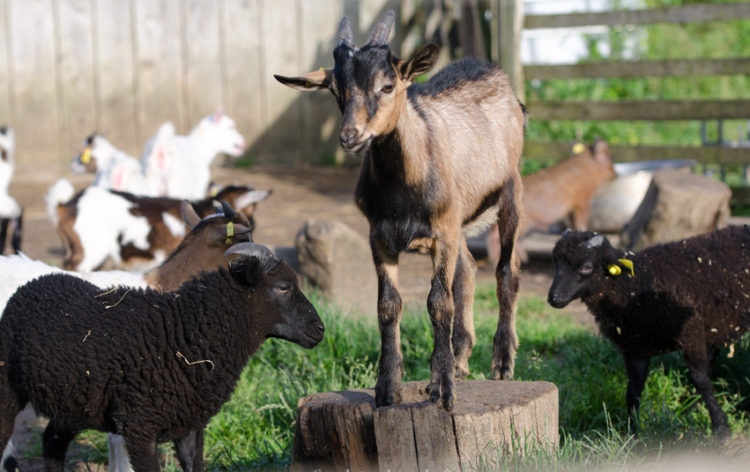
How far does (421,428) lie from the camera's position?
4.11 metres

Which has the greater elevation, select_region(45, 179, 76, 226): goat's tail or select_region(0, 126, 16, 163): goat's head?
select_region(0, 126, 16, 163): goat's head

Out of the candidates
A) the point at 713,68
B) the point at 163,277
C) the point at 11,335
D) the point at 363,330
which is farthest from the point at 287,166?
the point at 11,335

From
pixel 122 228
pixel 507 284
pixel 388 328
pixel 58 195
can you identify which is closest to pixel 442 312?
pixel 388 328

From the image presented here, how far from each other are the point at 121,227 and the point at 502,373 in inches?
168

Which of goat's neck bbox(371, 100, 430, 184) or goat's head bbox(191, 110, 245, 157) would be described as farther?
goat's head bbox(191, 110, 245, 157)

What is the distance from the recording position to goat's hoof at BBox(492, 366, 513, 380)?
15.8ft

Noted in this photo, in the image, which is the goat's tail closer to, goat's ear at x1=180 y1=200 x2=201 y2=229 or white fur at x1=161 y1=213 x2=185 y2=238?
white fur at x1=161 y1=213 x2=185 y2=238

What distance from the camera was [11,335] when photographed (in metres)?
4.25

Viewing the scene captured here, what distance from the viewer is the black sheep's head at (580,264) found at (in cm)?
562

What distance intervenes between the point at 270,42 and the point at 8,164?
233 inches

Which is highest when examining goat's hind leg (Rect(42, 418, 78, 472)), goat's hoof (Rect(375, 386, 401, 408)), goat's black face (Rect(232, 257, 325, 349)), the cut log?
goat's black face (Rect(232, 257, 325, 349))

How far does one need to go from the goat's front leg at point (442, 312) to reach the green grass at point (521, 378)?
3.17 ft

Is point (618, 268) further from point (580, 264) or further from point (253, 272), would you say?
point (253, 272)

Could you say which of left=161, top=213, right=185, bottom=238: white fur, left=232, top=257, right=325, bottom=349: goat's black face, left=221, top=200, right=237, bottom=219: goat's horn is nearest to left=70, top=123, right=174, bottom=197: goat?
left=161, top=213, right=185, bottom=238: white fur
